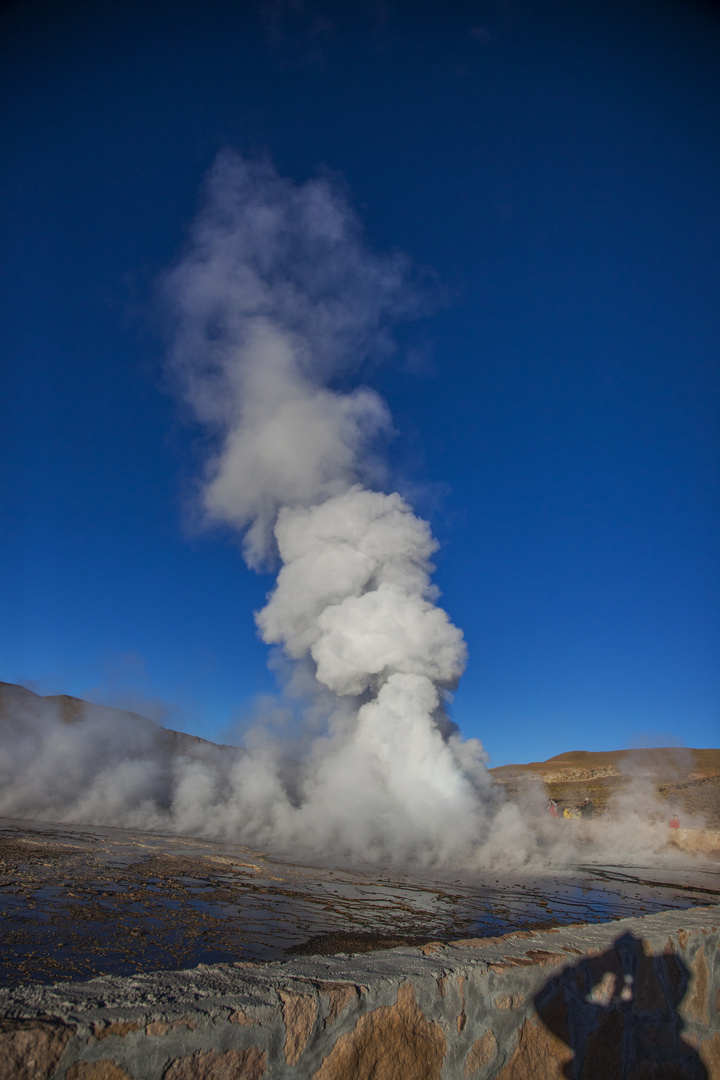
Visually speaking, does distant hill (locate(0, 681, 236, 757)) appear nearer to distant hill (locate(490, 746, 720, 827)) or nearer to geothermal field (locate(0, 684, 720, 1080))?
geothermal field (locate(0, 684, 720, 1080))

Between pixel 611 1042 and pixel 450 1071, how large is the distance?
136cm

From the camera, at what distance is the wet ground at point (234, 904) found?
591 centimetres

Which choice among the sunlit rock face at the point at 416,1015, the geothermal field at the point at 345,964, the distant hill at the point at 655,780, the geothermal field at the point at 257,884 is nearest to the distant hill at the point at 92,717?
the geothermal field at the point at 257,884

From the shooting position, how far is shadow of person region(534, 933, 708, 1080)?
3404mm

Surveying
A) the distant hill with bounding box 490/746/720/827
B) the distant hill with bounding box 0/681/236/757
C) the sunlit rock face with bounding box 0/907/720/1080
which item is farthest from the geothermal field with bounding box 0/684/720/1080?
the distant hill with bounding box 490/746/720/827

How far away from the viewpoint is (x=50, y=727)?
1248 inches

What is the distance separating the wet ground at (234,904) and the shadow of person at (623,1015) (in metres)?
3.60

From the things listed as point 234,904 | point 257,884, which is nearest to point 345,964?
point 234,904

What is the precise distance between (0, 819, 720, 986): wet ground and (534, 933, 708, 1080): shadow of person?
360cm

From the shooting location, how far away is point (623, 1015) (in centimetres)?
366

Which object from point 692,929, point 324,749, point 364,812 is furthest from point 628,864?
point 692,929

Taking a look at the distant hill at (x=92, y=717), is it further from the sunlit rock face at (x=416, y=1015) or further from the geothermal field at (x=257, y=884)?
the sunlit rock face at (x=416, y=1015)

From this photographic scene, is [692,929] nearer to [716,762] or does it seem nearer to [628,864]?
[628,864]

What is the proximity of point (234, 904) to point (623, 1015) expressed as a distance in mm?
6947
